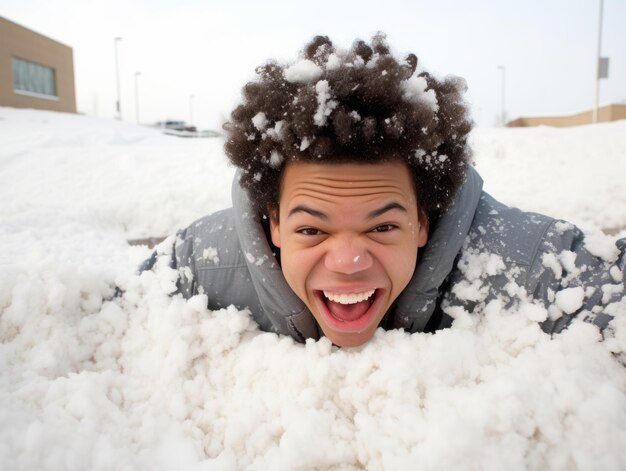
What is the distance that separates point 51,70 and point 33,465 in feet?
82.3

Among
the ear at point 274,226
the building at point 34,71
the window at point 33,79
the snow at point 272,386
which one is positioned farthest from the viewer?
the window at point 33,79

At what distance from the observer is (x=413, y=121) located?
1747mm

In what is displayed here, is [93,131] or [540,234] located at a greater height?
[93,131]

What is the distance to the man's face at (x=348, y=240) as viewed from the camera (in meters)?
1.74

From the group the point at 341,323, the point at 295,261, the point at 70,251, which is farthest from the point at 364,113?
the point at 70,251

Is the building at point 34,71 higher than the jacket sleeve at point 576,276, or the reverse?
the building at point 34,71

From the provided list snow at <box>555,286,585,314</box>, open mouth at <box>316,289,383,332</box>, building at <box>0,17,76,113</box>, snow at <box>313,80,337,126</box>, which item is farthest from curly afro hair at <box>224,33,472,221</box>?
building at <box>0,17,76,113</box>

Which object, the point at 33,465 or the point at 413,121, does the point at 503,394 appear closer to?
the point at 413,121

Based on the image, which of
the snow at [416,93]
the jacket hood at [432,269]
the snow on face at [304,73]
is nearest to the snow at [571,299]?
the jacket hood at [432,269]

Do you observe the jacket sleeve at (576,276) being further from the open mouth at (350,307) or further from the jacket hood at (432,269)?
the open mouth at (350,307)

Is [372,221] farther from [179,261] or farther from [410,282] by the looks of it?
[179,261]

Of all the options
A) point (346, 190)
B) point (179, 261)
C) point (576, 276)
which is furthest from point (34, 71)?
point (576, 276)

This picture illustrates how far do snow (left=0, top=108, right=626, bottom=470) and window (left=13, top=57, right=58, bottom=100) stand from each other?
21053 millimetres

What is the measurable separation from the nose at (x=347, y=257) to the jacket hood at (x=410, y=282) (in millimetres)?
292
